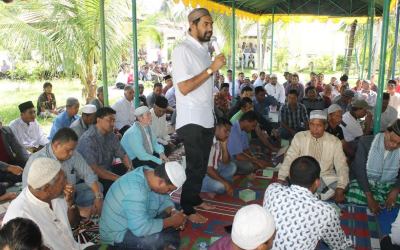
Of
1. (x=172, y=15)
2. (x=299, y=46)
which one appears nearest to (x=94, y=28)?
(x=172, y=15)

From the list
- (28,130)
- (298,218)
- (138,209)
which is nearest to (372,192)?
(298,218)

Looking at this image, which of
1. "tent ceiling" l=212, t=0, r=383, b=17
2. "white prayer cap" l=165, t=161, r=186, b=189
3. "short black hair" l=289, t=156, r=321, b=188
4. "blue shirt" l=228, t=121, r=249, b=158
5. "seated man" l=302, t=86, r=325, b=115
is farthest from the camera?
"tent ceiling" l=212, t=0, r=383, b=17

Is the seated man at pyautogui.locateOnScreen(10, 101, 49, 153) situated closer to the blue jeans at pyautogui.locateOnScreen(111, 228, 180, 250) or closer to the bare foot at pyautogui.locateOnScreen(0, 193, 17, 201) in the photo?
the bare foot at pyautogui.locateOnScreen(0, 193, 17, 201)

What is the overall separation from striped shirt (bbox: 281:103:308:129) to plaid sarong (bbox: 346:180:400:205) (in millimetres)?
2650

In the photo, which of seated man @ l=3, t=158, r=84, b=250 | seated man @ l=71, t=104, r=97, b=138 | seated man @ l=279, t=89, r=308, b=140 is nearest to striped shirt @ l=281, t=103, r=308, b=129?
seated man @ l=279, t=89, r=308, b=140

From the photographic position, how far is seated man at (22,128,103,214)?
3.22 metres

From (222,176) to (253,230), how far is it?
9.86 ft

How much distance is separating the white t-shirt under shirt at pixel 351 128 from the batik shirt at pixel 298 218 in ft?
12.4

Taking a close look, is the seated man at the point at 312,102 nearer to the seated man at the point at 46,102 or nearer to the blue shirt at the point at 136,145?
the blue shirt at the point at 136,145

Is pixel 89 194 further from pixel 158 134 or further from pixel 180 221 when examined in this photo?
pixel 158 134

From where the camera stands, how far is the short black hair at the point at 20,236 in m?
1.64

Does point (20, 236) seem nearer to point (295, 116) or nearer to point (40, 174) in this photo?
point (40, 174)

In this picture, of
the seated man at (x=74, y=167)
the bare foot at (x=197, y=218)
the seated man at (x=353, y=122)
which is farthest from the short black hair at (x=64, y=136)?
the seated man at (x=353, y=122)

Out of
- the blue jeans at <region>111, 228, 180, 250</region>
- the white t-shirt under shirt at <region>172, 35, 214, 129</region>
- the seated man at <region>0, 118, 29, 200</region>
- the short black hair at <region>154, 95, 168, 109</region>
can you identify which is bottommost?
the blue jeans at <region>111, 228, 180, 250</region>
